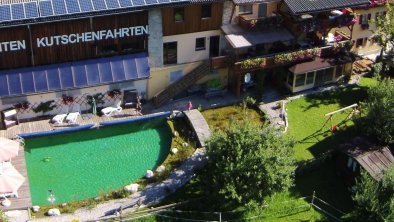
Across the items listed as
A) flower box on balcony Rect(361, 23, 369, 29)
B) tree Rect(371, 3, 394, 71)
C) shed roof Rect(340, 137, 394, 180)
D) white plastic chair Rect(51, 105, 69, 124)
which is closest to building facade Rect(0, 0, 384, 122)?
white plastic chair Rect(51, 105, 69, 124)

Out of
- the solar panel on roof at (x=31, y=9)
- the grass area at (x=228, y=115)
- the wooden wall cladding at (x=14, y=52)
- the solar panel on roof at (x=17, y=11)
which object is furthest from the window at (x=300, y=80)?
the solar panel on roof at (x=17, y=11)

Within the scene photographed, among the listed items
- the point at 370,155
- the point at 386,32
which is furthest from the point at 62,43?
the point at 386,32

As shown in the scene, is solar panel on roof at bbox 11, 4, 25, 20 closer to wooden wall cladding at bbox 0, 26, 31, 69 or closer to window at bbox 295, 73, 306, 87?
wooden wall cladding at bbox 0, 26, 31, 69

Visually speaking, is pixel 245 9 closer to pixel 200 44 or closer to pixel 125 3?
pixel 200 44

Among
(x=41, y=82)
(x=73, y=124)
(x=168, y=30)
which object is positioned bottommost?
(x=73, y=124)

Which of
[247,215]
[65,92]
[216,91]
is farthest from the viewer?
[216,91]

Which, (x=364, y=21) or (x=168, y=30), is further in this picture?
(x=364, y=21)

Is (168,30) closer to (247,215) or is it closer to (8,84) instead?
→ (8,84)

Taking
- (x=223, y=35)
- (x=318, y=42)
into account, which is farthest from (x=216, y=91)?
(x=318, y=42)
